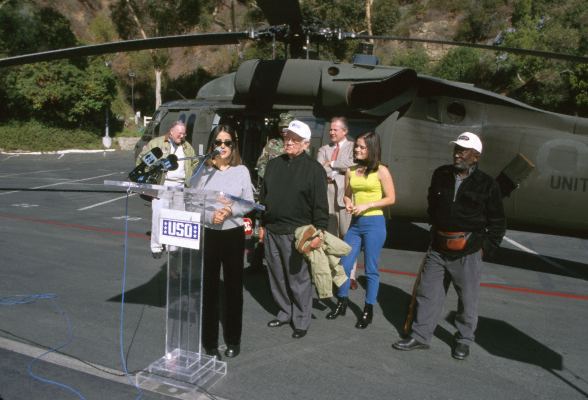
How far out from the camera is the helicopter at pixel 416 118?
6.50 m

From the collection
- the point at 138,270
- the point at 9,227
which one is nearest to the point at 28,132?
the point at 9,227

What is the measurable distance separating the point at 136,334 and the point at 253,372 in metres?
1.32

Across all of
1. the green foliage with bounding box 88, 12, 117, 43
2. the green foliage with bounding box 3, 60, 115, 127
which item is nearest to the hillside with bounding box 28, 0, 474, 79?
the green foliage with bounding box 88, 12, 117, 43

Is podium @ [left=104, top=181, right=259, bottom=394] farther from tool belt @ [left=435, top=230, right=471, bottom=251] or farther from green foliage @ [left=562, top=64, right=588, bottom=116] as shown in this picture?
green foliage @ [left=562, top=64, right=588, bottom=116]

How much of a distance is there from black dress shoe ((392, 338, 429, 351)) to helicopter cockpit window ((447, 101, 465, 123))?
401 cm

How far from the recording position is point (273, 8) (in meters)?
5.97

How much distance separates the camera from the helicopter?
6.50 meters

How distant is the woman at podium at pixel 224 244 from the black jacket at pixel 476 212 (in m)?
1.66

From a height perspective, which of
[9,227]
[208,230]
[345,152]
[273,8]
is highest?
[273,8]

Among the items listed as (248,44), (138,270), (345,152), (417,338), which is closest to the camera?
(417,338)

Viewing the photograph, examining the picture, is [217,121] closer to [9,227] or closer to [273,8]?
[273,8]

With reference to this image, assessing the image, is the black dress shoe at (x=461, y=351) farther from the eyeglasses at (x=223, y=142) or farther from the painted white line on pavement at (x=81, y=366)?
the eyeglasses at (x=223, y=142)

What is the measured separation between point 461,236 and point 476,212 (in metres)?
0.23

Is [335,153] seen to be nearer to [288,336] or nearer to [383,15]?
[288,336]
